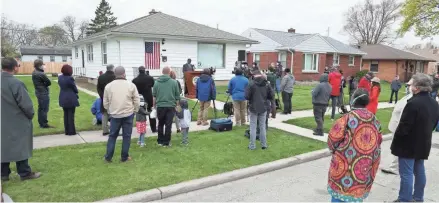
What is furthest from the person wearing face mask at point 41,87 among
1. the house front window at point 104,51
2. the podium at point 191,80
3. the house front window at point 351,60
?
the house front window at point 351,60

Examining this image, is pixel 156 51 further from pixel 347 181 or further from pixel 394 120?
pixel 347 181

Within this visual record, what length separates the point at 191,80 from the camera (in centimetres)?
1330

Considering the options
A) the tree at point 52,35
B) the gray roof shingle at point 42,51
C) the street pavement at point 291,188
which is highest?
the tree at point 52,35

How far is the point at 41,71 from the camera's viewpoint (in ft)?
26.4

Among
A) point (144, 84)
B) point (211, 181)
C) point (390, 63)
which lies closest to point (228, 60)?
point (144, 84)

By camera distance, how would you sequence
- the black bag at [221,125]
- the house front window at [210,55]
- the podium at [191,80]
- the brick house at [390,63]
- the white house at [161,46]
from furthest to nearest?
1. the brick house at [390,63]
2. the house front window at [210,55]
3. the white house at [161,46]
4. the podium at [191,80]
5. the black bag at [221,125]

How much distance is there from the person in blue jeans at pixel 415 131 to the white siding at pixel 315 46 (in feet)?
74.3

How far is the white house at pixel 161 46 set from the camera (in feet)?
55.1

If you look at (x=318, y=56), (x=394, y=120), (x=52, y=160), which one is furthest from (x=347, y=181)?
(x=318, y=56)

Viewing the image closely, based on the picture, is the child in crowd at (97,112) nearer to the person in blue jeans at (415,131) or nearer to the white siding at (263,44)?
the person in blue jeans at (415,131)

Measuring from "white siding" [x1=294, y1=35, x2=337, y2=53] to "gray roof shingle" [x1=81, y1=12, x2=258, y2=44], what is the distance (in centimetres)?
802

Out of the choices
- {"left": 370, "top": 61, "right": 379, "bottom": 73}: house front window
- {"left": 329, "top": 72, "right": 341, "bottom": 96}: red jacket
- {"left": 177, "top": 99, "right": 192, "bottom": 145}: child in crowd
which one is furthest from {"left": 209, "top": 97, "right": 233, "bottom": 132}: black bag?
{"left": 370, "top": 61, "right": 379, "bottom": 73}: house front window

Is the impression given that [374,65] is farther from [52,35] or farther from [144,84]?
[52,35]

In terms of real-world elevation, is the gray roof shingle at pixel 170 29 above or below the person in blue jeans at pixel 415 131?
above
